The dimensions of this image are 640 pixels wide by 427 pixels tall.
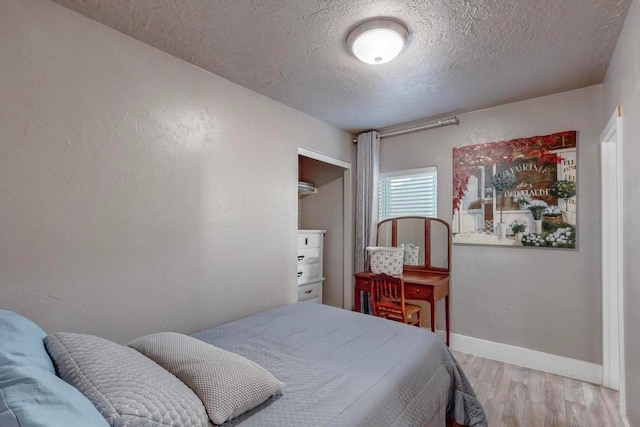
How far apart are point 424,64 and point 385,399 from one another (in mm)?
2129

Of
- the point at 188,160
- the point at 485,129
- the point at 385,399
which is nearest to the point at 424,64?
the point at 485,129

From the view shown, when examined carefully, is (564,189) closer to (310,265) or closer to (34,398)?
(310,265)

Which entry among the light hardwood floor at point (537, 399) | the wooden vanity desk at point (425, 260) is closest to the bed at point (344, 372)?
the light hardwood floor at point (537, 399)

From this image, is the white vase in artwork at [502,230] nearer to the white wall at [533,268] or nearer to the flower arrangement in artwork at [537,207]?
the white wall at [533,268]

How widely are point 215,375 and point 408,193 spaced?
2.99 meters

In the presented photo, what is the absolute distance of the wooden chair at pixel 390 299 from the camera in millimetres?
2908

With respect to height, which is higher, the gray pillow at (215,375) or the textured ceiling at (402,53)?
the textured ceiling at (402,53)

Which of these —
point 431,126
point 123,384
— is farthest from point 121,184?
point 431,126

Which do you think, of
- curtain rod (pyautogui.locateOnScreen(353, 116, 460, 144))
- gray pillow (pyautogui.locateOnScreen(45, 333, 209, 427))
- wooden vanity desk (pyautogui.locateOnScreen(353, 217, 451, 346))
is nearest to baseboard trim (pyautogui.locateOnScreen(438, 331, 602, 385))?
wooden vanity desk (pyautogui.locateOnScreen(353, 217, 451, 346))

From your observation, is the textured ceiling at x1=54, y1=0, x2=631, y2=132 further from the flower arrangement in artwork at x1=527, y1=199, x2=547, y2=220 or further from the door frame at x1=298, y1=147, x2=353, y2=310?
the door frame at x1=298, y1=147, x2=353, y2=310

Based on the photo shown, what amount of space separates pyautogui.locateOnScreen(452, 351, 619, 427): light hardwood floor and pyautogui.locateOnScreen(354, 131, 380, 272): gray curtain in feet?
5.15

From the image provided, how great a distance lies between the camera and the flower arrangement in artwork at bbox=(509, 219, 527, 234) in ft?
9.27

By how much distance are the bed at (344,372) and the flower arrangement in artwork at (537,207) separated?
1711 mm

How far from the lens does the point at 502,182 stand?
2938 mm
